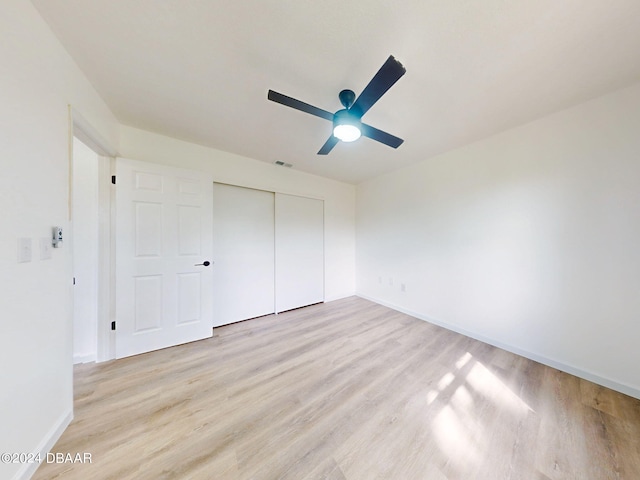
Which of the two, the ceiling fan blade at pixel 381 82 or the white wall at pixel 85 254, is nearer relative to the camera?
the ceiling fan blade at pixel 381 82

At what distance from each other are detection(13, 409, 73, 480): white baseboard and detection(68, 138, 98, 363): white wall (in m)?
0.89

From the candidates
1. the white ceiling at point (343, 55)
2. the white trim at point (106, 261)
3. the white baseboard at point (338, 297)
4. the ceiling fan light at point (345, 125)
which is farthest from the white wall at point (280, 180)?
the ceiling fan light at point (345, 125)

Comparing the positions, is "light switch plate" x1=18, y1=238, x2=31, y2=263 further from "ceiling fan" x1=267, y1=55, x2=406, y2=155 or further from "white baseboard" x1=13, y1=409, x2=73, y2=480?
"ceiling fan" x1=267, y1=55, x2=406, y2=155

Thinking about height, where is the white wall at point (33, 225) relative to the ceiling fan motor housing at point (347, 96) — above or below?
below

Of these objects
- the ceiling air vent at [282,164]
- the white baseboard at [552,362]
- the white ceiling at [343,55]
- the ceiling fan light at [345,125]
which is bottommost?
the white baseboard at [552,362]

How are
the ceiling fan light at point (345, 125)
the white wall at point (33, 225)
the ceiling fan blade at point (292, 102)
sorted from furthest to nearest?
the ceiling fan light at point (345, 125), the ceiling fan blade at point (292, 102), the white wall at point (33, 225)

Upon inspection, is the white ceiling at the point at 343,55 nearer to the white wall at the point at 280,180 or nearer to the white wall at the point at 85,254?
the white wall at the point at 280,180

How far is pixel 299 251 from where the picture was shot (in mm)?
3516

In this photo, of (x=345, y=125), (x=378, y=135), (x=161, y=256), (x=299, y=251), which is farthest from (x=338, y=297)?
(x=345, y=125)

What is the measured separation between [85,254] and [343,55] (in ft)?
9.48

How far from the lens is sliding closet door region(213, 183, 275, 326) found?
2781 mm

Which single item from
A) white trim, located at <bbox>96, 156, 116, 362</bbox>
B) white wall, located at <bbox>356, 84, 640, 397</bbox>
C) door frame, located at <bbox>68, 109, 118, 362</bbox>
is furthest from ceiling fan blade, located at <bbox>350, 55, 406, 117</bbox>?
white trim, located at <bbox>96, 156, 116, 362</bbox>

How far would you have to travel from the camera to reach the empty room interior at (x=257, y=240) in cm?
109

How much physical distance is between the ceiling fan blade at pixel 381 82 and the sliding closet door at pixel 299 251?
2.08 meters
